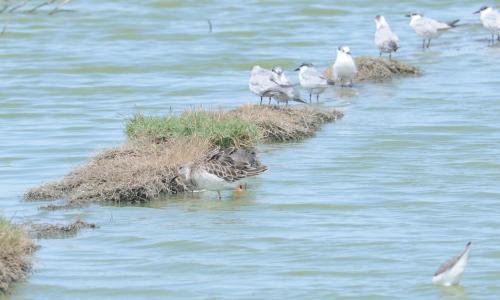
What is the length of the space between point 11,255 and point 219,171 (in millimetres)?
3299

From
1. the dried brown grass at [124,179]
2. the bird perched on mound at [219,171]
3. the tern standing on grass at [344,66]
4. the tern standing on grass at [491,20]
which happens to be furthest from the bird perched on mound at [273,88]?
the tern standing on grass at [491,20]

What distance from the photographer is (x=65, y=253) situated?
36.7 feet

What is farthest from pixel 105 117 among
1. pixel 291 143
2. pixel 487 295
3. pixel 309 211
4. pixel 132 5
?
pixel 132 5

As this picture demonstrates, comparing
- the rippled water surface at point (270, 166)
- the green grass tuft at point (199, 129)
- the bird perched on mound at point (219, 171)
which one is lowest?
the rippled water surface at point (270, 166)

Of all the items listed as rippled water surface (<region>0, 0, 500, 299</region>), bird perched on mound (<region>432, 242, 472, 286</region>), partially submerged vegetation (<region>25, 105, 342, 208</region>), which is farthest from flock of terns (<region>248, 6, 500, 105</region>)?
bird perched on mound (<region>432, 242, 472, 286</region>)

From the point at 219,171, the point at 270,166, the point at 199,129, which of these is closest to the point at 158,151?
the point at 199,129

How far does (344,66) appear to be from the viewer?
20.2 metres

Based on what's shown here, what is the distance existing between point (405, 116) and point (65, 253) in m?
8.29

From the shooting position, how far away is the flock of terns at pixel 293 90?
42.4ft

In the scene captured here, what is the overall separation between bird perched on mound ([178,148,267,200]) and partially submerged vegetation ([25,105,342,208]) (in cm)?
18

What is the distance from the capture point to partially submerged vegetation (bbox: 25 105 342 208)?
13039mm

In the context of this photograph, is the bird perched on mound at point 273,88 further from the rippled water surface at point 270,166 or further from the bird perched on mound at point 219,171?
the bird perched on mound at point 219,171

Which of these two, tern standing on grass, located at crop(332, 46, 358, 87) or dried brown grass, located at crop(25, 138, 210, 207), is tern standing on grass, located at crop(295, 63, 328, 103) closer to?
tern standing on grass, located at crop(332, 46, 358, 87)

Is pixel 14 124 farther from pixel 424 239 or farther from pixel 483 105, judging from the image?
pixel 424 239
